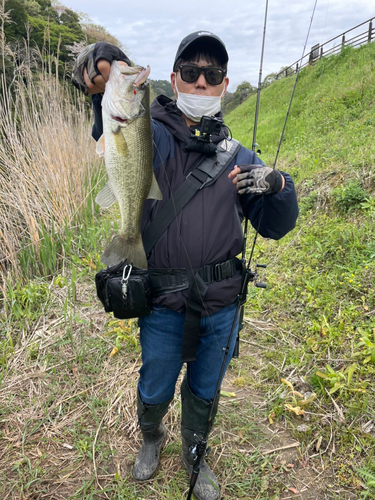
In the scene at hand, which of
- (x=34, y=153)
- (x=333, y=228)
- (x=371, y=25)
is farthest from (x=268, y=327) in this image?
(x=371, y=25)

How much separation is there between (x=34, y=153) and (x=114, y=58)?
10.1 feet

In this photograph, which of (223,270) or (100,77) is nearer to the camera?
(100,77)

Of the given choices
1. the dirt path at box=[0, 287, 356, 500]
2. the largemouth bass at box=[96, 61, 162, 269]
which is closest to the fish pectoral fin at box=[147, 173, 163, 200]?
the largemouth bass at box=[96, 61, 162, 269]

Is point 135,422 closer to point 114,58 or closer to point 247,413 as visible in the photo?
point 247,413

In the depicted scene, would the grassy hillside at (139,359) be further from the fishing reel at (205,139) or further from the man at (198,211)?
the fishing reel at (205,139)

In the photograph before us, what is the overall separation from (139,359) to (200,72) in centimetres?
247

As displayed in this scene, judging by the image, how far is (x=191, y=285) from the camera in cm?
170

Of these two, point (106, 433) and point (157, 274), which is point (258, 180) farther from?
point (106, 433)

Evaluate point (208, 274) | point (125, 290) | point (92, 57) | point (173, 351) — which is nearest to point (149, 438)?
point (173, 351)

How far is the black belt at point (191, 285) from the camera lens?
1.70 meters

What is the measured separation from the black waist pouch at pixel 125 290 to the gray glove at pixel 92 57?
0.95 metres

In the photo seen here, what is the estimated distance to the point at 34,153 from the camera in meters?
4.13

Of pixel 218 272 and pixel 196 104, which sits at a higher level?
pixel 196 104

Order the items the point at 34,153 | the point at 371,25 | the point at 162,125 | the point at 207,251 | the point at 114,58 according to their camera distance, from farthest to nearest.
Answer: the point at 371,25, the point at 34,153, the point at 162,125, the point at 207,251, the point at 114,58
